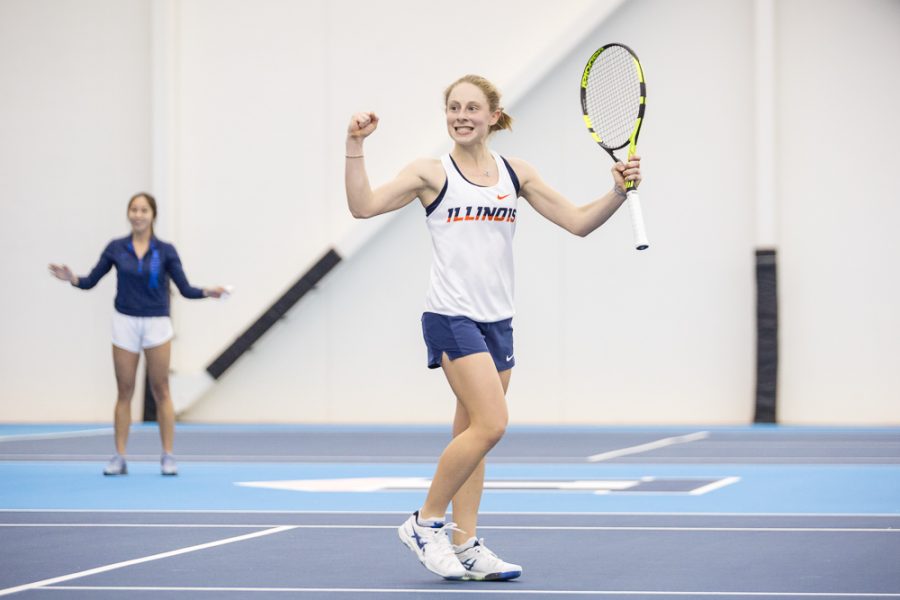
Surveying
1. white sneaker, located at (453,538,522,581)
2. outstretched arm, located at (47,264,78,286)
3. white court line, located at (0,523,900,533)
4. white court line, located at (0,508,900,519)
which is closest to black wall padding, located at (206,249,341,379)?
outstretched arm, located at (47,264,78,286)

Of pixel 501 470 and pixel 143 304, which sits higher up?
pixel 143 304

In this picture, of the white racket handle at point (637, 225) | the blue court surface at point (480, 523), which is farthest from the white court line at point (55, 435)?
the white racket handle at point (637, 225)

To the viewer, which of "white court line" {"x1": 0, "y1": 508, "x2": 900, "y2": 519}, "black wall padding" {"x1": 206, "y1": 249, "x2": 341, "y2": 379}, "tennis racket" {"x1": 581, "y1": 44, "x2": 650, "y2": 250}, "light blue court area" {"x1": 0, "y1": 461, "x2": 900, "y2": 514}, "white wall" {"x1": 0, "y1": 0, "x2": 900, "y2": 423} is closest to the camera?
"tennis racket" {"x1": 581, "y1": 44, "x2": 650, "y2": 250}

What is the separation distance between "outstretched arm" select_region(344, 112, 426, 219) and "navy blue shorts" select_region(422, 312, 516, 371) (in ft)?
1.45

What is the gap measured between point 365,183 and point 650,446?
7.47m

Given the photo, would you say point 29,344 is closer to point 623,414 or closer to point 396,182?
point 623,414

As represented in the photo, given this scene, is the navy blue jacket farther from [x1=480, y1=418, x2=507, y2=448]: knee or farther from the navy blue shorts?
[x1=480, y1=418, x2=507, y2=448]: knee

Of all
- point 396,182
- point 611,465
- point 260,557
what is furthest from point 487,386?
point 611,465

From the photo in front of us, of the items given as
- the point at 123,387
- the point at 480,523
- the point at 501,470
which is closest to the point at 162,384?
Answer: the point at 123,387

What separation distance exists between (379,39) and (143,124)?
2.78 metres

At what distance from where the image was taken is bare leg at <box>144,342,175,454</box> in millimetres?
9648

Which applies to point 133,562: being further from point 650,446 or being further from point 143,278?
point 650,446

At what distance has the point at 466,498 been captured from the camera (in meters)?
5.43

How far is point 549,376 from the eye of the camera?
1552cm
